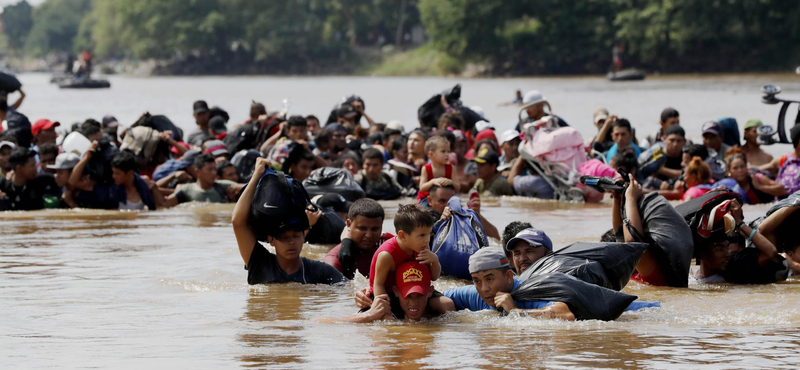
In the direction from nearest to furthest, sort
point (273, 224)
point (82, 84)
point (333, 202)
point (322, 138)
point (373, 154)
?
1. point (273, 224)
2. point (333, 202)
3. point (373, 154)
4. point (322, 138)
5. point (82, 84)

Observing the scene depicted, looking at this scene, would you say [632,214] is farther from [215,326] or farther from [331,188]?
[331,188]

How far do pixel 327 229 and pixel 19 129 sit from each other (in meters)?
6.55

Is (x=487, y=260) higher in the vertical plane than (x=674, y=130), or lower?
lower

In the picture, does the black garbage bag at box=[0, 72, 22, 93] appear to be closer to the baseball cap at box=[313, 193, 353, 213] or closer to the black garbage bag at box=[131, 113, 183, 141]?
the black garbage bag at box=[131, 113, 183, 141]

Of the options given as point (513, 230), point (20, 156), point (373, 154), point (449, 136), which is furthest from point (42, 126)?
point (513, 230)

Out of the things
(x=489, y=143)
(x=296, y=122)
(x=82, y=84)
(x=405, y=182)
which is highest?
(x=82, y=84)

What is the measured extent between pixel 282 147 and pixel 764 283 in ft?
21.9

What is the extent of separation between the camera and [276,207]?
7.45 m

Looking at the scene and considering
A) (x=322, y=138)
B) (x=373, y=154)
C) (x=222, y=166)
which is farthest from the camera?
(x=322, y=138)

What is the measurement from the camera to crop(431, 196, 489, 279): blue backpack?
8.20 metres

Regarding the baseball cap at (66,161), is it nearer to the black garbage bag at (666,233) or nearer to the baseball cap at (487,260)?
the black garbage bag at (666,233)

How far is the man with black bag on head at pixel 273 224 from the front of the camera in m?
7.48

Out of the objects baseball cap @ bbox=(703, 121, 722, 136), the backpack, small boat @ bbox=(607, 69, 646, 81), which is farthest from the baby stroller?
small boat @ bbox=(607, 69, 646, 81)

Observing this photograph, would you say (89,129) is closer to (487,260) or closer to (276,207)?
(276,207)
